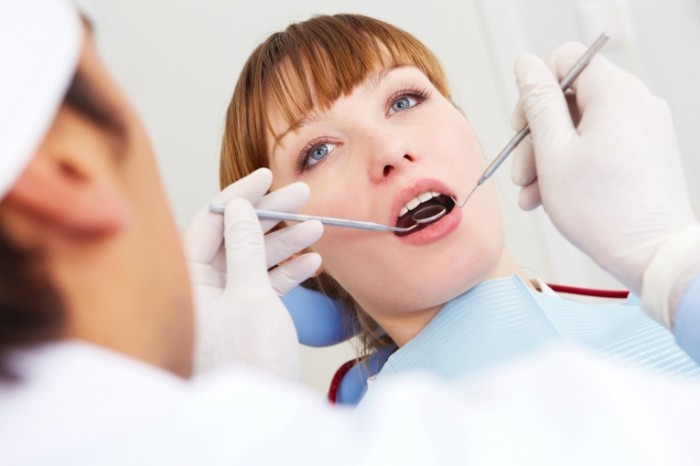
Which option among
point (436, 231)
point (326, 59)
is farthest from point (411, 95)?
point (436, 231)

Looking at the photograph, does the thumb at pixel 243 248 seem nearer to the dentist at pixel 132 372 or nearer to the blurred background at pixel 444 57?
the dentist at pixel 132 372

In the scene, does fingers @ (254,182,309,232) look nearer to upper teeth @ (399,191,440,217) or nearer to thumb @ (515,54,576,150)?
upper teeth @ (399,191,440,217)

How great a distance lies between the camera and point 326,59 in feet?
4.33

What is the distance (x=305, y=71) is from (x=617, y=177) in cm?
62

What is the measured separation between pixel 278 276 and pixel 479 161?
41 centimetres

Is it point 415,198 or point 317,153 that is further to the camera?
point 317,153

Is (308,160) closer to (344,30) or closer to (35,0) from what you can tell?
(344,30)

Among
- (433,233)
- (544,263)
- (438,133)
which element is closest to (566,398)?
(433,233)

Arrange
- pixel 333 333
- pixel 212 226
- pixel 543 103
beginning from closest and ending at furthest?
pixel 543 103
pixel 212 226
pixel 333 333

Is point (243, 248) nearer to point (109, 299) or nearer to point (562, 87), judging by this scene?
point (562, 87)

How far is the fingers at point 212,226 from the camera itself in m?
1.13

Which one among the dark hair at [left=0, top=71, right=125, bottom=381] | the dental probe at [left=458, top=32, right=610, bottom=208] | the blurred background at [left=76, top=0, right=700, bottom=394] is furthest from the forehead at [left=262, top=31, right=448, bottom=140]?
the dark hair at [left=0, top=71, right=125, bottom=381]

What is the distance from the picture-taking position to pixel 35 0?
413 mm

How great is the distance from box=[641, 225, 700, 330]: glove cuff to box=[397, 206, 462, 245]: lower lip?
0.38 metres
